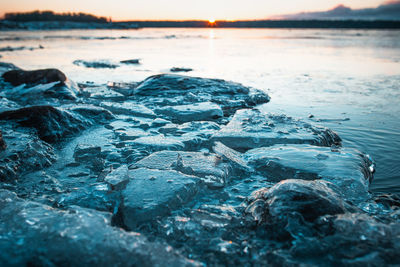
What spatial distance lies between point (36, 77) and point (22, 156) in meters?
4.26

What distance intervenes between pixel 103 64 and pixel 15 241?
913 centimetres

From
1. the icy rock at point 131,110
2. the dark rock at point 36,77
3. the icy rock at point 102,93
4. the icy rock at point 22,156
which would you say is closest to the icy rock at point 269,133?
the icy rock at point 131,110

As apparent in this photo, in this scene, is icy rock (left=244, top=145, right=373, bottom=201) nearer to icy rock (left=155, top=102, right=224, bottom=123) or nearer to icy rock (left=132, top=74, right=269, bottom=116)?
icy rock (left=155, top=102, right=224, bottom=123)

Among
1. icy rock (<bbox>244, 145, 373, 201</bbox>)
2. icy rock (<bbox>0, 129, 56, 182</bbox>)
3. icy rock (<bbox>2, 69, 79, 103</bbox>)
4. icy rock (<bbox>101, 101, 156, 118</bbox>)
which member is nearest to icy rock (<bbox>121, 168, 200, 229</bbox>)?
icy rock (<bbox>244, 145, 373, 201</bbox>)

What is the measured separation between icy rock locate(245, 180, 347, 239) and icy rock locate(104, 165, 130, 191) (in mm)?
A: 828

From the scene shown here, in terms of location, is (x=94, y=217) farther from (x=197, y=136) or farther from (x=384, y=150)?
(x=384, y=150)

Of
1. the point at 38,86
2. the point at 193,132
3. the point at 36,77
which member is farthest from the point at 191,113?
the point at 36,77

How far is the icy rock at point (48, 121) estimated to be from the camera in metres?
2.77

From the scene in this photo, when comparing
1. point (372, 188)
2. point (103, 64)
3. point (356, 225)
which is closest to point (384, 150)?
point (372, 188)

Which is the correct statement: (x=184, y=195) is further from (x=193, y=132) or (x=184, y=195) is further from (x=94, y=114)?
(x=94, y=114)

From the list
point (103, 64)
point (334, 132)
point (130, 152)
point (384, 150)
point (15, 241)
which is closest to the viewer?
point (15, 241)

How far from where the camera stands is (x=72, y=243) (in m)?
1.22

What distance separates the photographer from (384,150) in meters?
2.75

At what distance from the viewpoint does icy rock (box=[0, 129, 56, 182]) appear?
1971mm
